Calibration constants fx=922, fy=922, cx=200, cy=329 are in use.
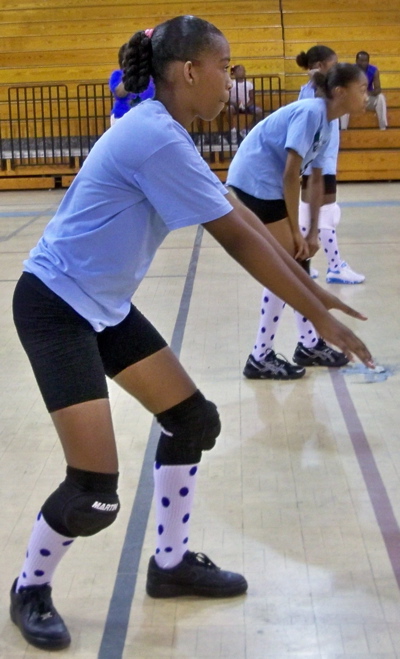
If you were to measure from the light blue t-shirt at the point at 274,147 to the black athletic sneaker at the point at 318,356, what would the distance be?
29.2 inches

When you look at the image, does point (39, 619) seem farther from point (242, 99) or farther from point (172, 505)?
point (242, 99)

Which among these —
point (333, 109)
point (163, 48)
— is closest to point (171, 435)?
point (163, 48)

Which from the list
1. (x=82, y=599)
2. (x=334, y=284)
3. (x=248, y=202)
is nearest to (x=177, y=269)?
(x=334, y=284)

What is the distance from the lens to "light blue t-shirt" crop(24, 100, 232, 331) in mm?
1704

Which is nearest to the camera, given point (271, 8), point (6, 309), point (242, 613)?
point (242, 613)

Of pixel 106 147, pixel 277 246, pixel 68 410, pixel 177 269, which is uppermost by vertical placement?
pixel 106 147

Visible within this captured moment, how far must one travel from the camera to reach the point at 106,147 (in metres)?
1.78

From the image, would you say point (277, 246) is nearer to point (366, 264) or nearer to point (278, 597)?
point (278, 597)

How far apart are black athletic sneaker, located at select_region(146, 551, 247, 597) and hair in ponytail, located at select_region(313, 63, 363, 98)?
214 cm

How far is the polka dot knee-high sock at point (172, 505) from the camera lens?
2.10 m

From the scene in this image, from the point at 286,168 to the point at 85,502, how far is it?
80.8 inches

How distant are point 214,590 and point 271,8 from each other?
1343 centimetres

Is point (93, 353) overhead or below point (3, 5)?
below

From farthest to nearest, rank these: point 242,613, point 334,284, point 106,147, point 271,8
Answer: point 271,8 < point 334,284 < point 242,613 < point 106,147
